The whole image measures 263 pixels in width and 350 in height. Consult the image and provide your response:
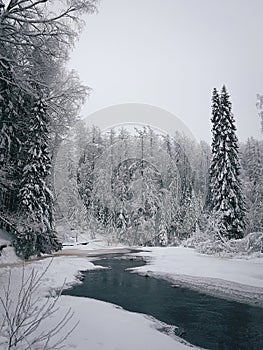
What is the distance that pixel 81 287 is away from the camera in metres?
14.4

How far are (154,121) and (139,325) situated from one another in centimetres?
4690

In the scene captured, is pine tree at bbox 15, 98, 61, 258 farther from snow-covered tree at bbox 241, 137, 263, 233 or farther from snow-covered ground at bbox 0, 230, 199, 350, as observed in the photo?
snow-covered tree at bbox 241, 137, 263, 233

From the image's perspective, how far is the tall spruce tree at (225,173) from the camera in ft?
85.8

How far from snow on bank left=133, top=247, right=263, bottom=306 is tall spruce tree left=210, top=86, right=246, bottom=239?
19.1 feet

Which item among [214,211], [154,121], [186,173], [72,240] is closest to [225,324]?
[214,211]

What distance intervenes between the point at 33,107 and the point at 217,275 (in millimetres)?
14347

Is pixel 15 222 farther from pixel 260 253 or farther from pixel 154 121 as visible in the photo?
pixel 154 121

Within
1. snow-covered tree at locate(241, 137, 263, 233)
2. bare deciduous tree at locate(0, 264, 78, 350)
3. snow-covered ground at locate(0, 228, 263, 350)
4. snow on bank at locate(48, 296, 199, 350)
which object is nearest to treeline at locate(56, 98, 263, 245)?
snow-covered tree at locate(241, 137, 263, 233)

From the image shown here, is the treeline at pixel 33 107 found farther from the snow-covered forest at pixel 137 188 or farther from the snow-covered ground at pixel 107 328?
the snow-covered forest at pixel 137 188

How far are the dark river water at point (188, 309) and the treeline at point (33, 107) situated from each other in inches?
156

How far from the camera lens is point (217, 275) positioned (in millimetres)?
16328

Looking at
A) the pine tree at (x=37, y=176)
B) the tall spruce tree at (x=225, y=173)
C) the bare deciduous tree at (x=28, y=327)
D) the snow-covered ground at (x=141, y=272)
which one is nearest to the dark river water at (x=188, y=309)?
the snow-covered ground at (x=141, y=272)

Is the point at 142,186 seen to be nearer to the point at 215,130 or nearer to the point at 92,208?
the point at 92,208

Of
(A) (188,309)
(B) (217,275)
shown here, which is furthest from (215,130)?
(A) (188,309)
